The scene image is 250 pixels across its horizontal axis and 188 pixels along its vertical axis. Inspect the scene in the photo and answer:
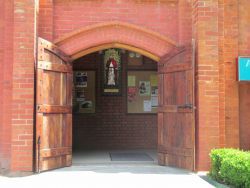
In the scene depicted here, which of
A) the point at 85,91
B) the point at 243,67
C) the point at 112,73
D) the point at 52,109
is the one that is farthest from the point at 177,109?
the point at 85,91

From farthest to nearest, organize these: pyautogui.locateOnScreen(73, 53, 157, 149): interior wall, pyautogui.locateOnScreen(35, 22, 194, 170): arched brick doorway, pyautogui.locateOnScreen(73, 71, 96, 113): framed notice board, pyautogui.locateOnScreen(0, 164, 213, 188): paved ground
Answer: pyautogui.locateOnScreen(73, 71, 96, 113): framed notice board
pyautogui.locateOnScreen(73, 53, 157, 149): interior wall
pyautogui.locateOnScreen(35, 22, 194, 170): arched brick doorway
pyautogui.locateOnScreen(0, 164, 213, 188): paved ground

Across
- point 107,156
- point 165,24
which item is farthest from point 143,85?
point 165,24

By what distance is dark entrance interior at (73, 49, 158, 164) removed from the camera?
43.4 feet

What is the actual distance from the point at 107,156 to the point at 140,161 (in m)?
1.29

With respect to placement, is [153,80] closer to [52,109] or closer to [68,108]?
[68,108]

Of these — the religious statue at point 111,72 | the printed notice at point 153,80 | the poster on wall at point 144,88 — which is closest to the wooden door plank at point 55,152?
the religious statue at point 111,72

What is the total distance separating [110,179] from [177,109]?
2316 millimetres

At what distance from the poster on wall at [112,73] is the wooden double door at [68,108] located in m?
3.98

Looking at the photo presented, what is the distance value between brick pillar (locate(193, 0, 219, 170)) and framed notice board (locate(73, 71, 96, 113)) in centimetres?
521

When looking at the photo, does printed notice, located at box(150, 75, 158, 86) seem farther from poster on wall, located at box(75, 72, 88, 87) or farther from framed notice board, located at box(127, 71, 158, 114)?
poster on wall, located at box(75, 72, 88, 87)

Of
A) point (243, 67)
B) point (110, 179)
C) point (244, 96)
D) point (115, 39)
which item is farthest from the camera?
point (244, 96)

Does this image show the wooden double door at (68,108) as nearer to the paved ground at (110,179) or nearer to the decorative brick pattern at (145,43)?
the decorative brick pattern at (145,43)

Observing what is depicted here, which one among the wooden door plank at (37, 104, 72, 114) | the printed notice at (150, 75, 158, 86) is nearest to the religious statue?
the printed notice at (150, 75, 158, 86)

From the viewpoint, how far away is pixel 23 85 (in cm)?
858
